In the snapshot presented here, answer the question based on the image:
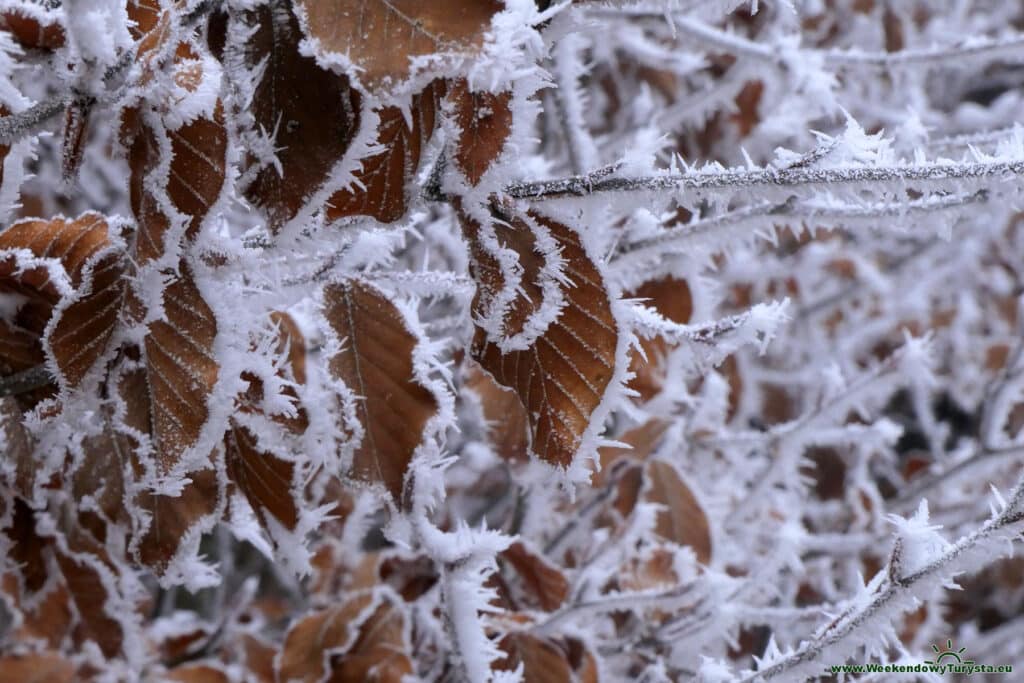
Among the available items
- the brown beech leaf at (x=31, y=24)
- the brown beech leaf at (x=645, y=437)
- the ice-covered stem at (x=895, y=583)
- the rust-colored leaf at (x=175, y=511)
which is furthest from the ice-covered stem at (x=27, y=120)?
the brown beech leaf at (x=645, y=437)

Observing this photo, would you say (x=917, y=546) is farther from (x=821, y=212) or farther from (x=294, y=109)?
(x=294, y=109)

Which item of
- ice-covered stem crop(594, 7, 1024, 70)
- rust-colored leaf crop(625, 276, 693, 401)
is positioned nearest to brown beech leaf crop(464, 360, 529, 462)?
rust-colored leaf crop(625, 276, 693, 401)

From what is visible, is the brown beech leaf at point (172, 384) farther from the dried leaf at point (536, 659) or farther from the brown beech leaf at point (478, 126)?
the dried leaf at point (536, 659)

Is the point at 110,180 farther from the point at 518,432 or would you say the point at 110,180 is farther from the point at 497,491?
the point at 518,432

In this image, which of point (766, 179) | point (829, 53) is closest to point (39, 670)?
point (766, 179)

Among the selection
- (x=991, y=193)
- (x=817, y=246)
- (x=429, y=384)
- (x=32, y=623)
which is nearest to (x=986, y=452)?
(x=817, y=246)

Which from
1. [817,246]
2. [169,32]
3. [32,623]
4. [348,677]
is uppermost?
[817,246]
